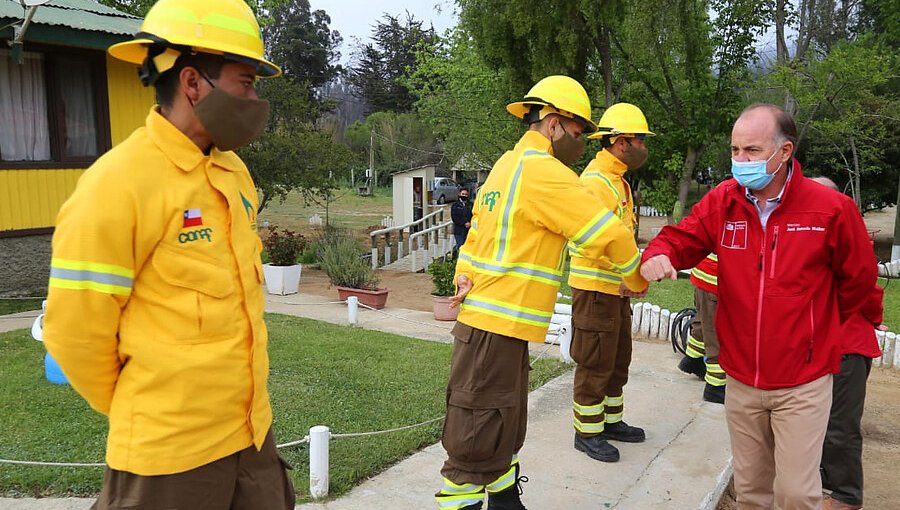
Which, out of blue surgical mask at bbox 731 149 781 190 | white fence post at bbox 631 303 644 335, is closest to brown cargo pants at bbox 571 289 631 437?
blue surgical mask at bbox 731 149 781 190

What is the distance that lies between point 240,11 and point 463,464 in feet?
7.51

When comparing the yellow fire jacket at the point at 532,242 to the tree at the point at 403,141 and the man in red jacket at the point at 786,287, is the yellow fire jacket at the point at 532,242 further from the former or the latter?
the tree at the point at 403,141

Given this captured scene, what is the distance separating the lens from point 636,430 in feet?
16.4

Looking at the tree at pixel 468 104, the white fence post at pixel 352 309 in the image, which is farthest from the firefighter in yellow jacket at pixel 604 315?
the tree at pixel 468 104

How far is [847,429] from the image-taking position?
148 inches

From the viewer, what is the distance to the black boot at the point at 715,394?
19.0 ft

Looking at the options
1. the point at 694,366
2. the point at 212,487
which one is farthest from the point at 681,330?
the point at 212,487

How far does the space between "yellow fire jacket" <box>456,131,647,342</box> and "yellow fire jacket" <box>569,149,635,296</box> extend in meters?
1.05

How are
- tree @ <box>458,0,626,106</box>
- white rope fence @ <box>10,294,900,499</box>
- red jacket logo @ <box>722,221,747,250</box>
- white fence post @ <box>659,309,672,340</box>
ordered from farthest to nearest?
1. tree @ <box>458,0,626,106</box>
2. white fence post @ <box>659,309,672,340</box>
3. white rope fence @ <box>10,294,900,499</box>
4. red jacket logo @ <box>722,221,747,250</box>

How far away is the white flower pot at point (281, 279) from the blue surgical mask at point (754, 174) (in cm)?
929

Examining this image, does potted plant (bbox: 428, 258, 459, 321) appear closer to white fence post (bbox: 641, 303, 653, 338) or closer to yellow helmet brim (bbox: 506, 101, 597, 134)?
white fence post (bbox: 641, 303, 653, 338)

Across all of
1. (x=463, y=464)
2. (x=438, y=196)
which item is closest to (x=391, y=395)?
(x=463, y=464)

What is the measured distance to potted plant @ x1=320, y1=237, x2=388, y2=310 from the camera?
1062 centimetres

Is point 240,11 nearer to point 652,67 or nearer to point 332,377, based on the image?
point 332,377
